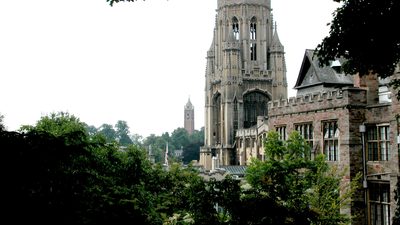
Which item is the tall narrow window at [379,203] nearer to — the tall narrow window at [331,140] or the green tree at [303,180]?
the green tree at [303,180]

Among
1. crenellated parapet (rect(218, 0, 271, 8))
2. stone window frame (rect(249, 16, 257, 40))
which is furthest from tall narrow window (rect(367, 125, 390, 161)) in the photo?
crenellated parapet (rect(218, 0, 271, 8))

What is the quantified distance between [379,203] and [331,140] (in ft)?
15.4

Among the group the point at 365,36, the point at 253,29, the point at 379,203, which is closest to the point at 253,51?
the point at 253,29

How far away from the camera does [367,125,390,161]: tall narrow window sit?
24.7 m

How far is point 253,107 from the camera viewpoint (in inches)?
3398

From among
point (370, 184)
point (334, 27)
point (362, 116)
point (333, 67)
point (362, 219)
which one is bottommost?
point (362, 219)

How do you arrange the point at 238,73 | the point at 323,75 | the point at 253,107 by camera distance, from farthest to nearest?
the point at 253,107, the point at 238,73, the point at 323,75

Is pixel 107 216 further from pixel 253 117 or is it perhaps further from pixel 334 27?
pixel 253 117

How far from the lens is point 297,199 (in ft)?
71.3

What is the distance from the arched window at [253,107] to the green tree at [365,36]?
70567mm

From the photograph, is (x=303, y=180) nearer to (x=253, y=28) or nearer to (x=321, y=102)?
(x=321, y=102)

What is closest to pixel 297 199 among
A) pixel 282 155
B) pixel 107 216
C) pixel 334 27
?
pixel 282 155

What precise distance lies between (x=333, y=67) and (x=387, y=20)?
19303mm

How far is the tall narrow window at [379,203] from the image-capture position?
24525 millimetres
